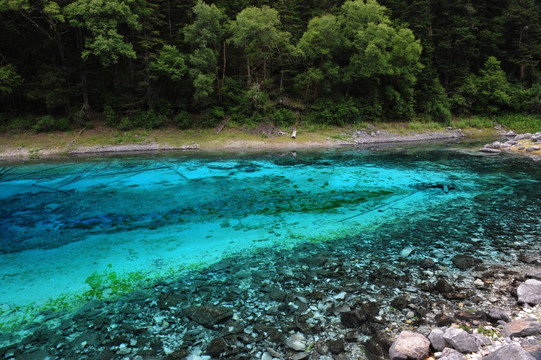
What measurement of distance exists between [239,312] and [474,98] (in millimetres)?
41296

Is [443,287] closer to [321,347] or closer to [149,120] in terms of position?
[321,347]

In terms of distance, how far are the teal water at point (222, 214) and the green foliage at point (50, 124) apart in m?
9.06

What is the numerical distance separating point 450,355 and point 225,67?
104 ft

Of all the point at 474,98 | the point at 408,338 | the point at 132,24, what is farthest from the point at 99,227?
the point at 474,98

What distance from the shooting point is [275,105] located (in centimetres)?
3053

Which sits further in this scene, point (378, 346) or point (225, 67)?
point (225, 67)

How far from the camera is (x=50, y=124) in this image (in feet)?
81.7

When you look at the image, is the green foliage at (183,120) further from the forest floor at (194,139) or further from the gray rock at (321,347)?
the gray rock at (321,347)

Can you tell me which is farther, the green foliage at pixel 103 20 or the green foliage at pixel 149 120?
the green foliage at pixel 149 120

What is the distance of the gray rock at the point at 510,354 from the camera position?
3146 millimetres

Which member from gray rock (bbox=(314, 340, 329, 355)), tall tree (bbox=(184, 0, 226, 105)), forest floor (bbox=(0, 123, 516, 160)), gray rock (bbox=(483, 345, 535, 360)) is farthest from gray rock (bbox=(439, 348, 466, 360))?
tall tree (bbox=(184, 0, 226, 105))

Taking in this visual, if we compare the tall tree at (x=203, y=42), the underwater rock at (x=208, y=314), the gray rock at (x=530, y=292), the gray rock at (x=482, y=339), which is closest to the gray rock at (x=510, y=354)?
the gray rock at (x=482, y=339)

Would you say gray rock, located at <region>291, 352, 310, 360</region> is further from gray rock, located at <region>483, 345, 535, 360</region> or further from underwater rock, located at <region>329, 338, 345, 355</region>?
gray rock, located at <region>483, 345, 535, 360</region>

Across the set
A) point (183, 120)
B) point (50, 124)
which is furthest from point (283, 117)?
point (50, 124)
